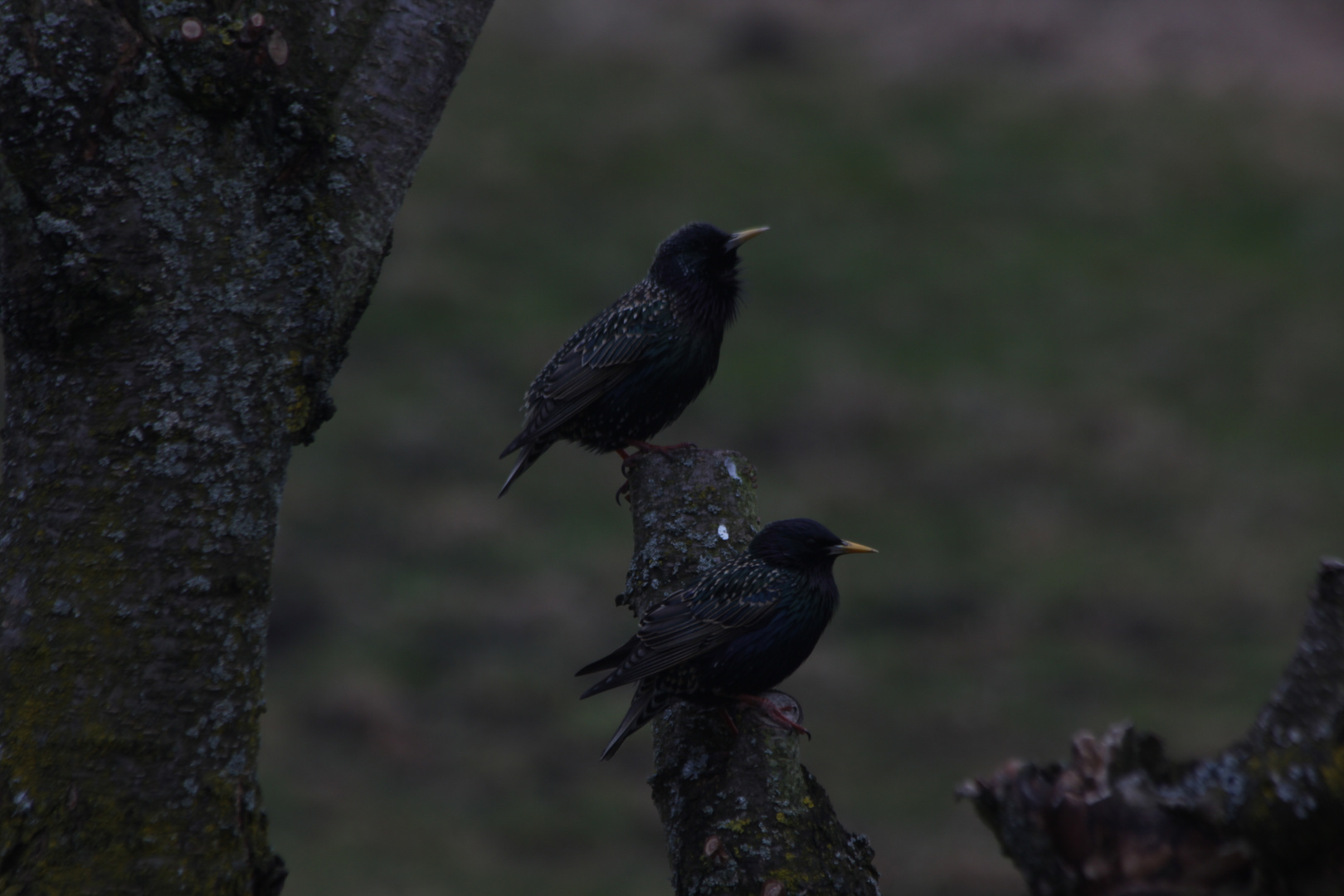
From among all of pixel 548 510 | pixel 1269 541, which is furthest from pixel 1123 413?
pixel 548 510

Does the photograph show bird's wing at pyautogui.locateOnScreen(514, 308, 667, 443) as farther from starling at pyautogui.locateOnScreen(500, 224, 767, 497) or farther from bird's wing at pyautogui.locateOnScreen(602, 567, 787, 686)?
bird's wing at pyautogui.locateOnScreen(602, 567, 787, 686)

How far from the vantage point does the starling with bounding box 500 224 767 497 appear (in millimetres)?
4637

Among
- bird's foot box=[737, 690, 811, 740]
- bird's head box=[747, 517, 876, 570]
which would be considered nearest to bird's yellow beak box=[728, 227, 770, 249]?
bird's head box=[747, 517, 876, 570]

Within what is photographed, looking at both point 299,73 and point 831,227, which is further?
point 831,227

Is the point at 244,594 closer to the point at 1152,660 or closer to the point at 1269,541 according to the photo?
the point at 1152,660

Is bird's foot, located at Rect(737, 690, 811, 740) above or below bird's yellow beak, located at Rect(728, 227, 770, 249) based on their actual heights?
below

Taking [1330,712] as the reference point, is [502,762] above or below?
below

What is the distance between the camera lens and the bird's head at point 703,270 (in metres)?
4.80

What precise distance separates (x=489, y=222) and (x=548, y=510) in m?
5.93

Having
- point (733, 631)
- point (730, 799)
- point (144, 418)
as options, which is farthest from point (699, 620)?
point (144, 418)

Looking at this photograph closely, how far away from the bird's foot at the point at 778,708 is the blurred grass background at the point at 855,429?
5161 mm

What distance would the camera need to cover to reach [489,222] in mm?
17594

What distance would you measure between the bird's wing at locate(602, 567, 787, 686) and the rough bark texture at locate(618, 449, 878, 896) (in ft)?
0.16

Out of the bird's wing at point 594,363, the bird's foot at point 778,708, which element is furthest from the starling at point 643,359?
the bird's foot at point 778,708
